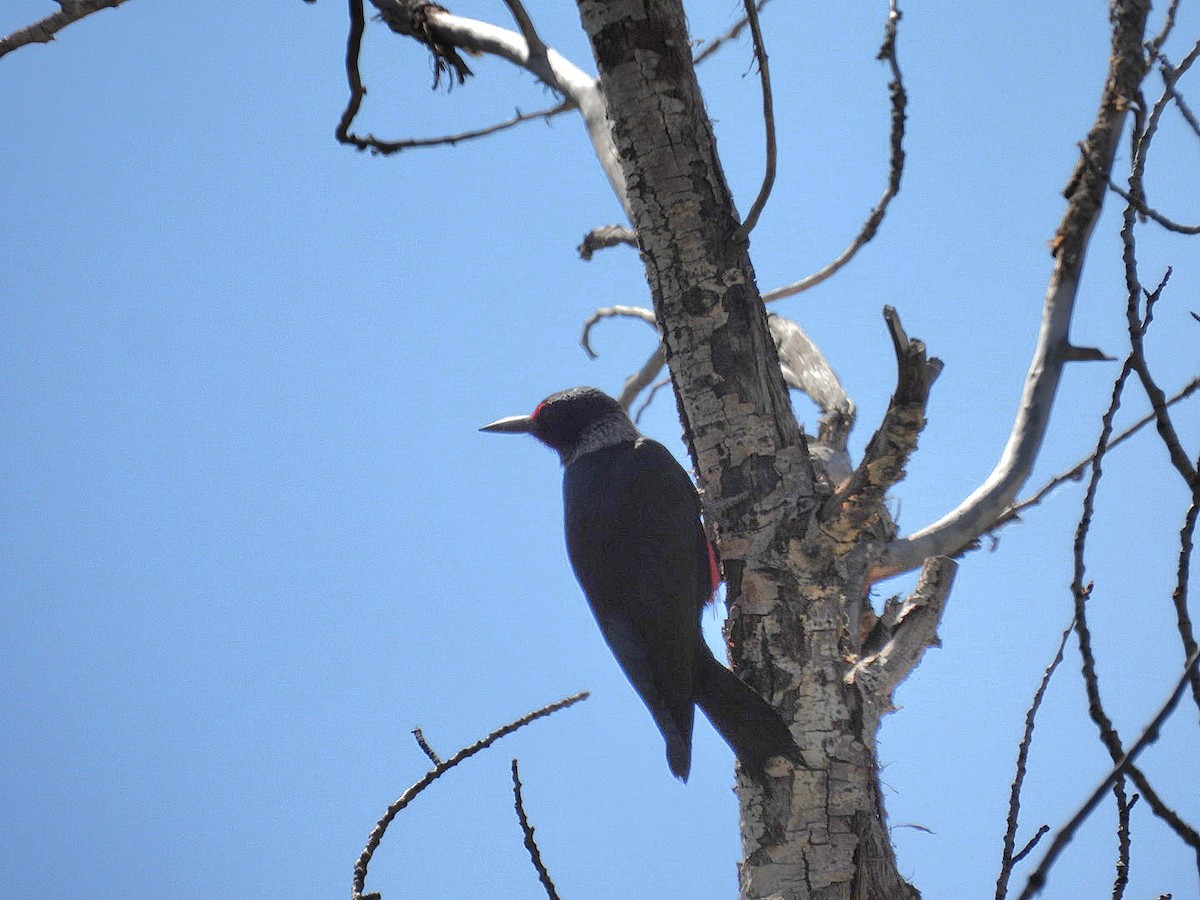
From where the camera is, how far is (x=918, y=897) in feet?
8.62

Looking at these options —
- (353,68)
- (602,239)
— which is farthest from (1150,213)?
(602,239)

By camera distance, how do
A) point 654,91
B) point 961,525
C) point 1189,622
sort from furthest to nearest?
1. point 961,525
2. point 654,91
3. point 1189,622

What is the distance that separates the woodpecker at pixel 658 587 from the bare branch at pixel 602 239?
4.10 feet

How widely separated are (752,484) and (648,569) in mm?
598

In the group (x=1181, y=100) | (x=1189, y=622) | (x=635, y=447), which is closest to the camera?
(x=1189, y=622)

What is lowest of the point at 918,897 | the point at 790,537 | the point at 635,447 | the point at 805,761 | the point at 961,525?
the point at 918,897

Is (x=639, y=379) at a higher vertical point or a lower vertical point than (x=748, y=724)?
higher

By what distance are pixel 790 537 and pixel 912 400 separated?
1.76 ft

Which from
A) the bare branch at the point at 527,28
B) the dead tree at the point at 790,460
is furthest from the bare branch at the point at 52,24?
the bare branch at the point at 527,28

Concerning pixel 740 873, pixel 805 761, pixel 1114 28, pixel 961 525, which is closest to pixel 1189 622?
pixel 805 761

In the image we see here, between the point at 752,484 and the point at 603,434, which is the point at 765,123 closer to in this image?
the point at 752,484

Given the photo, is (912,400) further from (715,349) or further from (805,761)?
(805,761)

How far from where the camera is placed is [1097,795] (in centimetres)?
106

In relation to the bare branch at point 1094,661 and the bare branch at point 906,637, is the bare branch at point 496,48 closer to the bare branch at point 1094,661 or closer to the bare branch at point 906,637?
the bare branch at point 906,637
